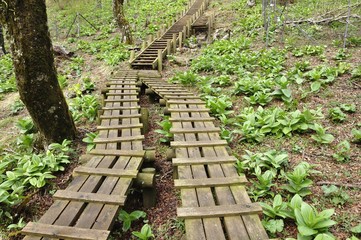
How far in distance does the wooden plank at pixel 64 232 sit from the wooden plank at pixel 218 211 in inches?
32.6

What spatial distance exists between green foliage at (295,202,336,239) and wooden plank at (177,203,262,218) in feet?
1.49

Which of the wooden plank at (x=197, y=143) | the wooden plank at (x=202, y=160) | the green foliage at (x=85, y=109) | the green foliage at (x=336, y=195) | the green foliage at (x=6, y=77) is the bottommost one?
the green foliage at (x=6, y=77)

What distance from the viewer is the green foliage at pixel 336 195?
335 cm

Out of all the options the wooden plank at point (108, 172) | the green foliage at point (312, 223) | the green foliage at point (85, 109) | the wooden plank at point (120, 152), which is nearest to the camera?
the green foliage at point (312, 223)

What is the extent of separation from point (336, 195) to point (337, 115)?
2.36 metres

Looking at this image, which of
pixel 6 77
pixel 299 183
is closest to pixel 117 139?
pixel 299 183

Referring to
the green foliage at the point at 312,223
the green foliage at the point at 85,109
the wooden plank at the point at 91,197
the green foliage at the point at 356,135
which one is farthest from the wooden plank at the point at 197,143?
the green foliage at the point at 85,109

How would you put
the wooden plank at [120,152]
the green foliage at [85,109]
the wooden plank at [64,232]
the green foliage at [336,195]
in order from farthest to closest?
the green foliage at [85,109] → the wooden plank at [120,152] → the green foliage at [336,195] → the wooden plank at [64,232]

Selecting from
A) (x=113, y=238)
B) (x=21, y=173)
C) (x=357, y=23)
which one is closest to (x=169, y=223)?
(x=113, y=238)

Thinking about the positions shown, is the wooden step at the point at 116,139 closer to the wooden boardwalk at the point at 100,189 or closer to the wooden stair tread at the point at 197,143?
the wooden boardwalk at the point at 100,189

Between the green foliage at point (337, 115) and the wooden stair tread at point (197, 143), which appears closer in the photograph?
the wooden stair tread at point (197, 143)

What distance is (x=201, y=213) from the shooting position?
2.79 m

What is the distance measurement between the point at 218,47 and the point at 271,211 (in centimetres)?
945

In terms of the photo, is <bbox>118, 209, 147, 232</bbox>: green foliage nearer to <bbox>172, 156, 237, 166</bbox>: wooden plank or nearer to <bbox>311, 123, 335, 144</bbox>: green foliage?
<bbox>172, 156, 237, 166</bbox>: wooden plank
